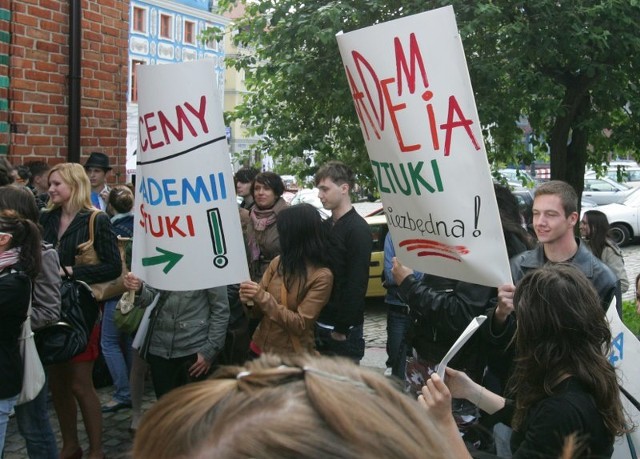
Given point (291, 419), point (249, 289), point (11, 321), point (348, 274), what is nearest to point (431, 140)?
point (249, 289)

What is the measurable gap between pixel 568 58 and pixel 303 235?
5.08 metres

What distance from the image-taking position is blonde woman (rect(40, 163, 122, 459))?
4906 mm

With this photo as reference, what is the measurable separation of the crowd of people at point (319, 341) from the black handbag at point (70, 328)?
93 millimetres

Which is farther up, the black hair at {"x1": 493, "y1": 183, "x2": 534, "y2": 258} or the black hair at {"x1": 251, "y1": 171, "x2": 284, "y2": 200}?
the black hair at {"x1": 251, "y1": 171, "x2": 284, "y2": 200}

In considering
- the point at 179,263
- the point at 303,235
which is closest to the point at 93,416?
the point at 179,263

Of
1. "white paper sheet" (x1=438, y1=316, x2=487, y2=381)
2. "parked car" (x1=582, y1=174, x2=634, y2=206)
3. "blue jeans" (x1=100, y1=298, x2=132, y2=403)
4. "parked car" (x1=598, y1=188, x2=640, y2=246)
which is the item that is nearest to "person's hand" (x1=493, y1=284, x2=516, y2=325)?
"white paper sheet" (x1=438, y1=316, x2=487, y2=381)

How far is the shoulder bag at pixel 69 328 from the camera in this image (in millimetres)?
4418

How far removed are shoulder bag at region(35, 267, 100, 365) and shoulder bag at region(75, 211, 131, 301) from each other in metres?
0.42

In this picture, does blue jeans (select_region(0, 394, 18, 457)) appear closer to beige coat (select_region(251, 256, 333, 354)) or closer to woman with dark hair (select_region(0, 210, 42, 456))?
woman with dark hair (select_region(0, 210, 42, 456))

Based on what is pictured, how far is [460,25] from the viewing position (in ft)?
26.3

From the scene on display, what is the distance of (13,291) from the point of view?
386cm

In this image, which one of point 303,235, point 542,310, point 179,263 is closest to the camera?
Result: point 542,310

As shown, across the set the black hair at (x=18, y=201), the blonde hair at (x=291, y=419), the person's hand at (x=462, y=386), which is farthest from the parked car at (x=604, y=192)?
the blonde hair at (x=291, y=419)

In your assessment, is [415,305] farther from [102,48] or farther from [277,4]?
[277,4]
